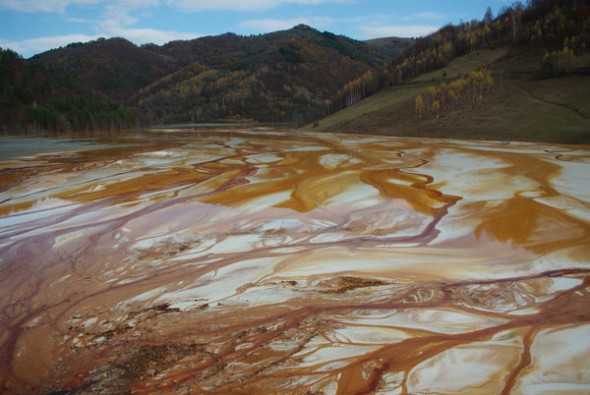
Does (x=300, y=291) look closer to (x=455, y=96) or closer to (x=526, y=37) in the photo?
(x=455, y=96)

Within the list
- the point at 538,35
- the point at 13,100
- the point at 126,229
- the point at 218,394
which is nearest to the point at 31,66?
the point at 13,100

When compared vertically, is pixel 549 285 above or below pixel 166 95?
below

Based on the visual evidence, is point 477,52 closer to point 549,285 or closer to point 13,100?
point 549,285

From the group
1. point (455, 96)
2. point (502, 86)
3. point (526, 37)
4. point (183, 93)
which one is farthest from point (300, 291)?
point (183, 93)

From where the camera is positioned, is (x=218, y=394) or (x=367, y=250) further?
(x=367, y=250)

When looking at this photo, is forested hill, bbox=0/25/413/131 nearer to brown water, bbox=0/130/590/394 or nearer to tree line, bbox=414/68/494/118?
tree line, bbox=414/68/494/118

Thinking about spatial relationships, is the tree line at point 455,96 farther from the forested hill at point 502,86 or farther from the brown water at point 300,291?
the brown water at point 300,291
